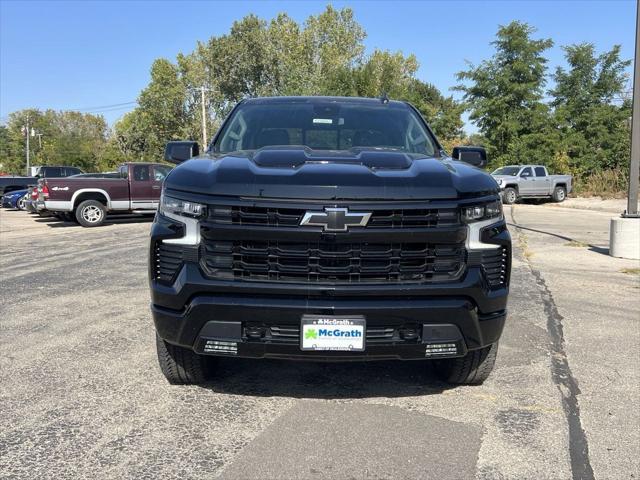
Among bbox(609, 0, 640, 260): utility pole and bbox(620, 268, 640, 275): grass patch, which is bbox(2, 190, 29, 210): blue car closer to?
bbox(609, 0, 640, 260): utility pole

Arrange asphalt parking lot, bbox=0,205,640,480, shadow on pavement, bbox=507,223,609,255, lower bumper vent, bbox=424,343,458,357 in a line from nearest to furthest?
asphalt parking lot, bbox=0,205,640,480 → lower bumper vent, bbox=424,343,458,357 → shadow on pavement, bbox=507,223,609,255

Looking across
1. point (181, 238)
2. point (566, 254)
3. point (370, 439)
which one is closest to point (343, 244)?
point (181, 238)

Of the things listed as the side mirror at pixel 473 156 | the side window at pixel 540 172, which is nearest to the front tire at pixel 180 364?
the side mirror at pixel 473 156

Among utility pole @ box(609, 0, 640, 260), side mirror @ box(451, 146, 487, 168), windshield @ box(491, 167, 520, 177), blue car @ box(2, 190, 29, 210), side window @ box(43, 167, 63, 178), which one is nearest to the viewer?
side mirror @ box(451, 146, 487, 168)

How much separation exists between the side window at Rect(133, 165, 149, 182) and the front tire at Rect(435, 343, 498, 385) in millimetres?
14616

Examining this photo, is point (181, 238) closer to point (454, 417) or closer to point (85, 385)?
point (85, 385)

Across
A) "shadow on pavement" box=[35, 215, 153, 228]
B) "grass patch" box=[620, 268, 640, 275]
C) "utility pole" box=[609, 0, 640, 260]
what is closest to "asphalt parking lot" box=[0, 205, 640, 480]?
"grass patch" box=[620, 268, 640, 275]

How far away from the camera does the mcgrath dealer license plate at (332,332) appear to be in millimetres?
3064

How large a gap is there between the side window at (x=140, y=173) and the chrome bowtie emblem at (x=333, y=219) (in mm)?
15041

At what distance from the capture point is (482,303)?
3.23 meters

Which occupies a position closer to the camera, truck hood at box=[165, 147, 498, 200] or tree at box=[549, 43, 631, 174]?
truck hood at box=[165, 147, 498, 200]

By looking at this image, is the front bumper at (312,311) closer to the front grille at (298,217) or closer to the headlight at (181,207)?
the headlight at (181,207)

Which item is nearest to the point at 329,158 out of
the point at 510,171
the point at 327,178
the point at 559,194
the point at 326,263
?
the point at 327,178

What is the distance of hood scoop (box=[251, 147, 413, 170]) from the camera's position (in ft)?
11.1
